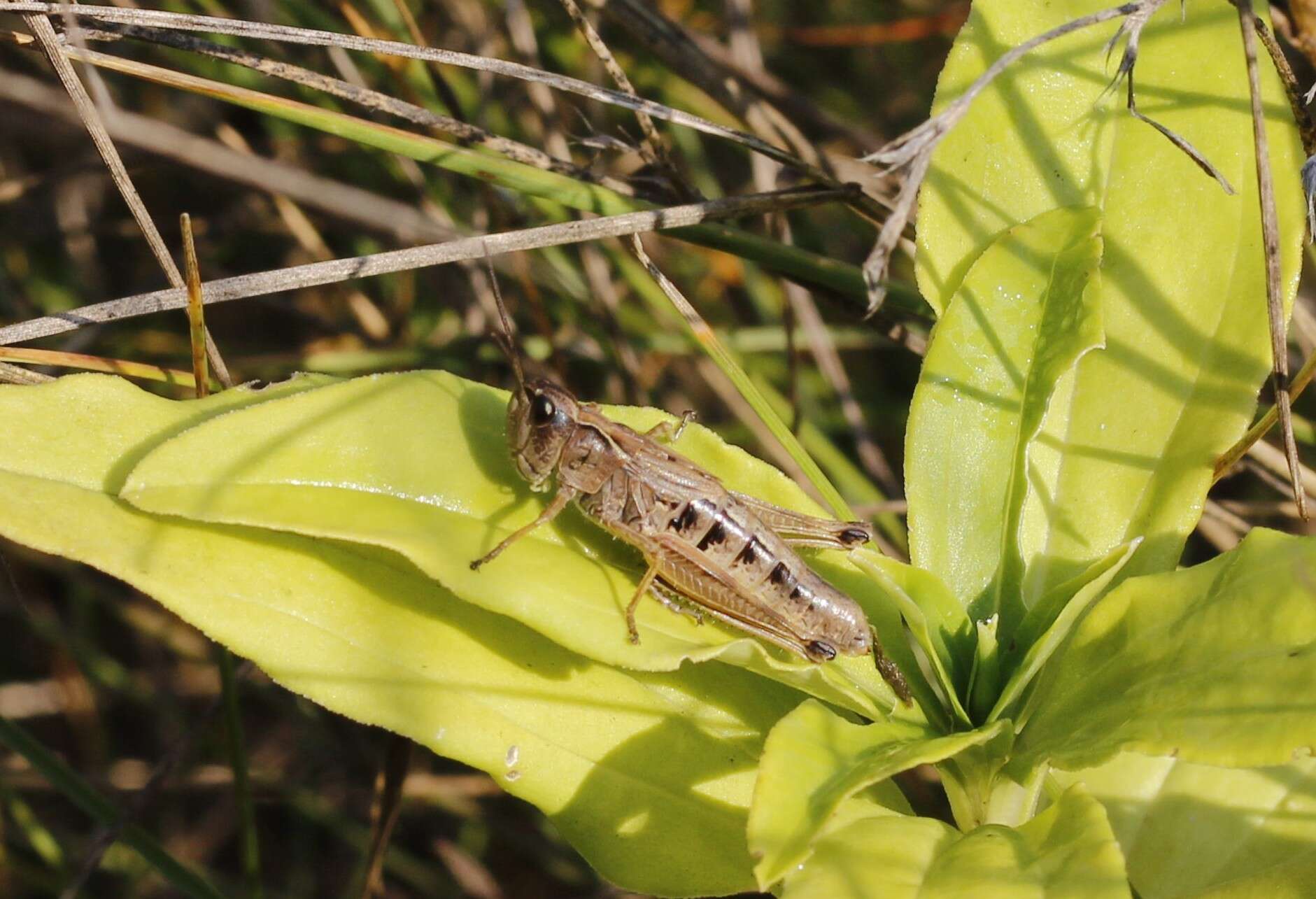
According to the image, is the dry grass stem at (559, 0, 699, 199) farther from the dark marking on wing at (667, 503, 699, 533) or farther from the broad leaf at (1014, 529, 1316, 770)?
the broad leaf at (1014, 529, 1316, 770)

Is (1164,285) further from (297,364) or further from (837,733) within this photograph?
(297,364)

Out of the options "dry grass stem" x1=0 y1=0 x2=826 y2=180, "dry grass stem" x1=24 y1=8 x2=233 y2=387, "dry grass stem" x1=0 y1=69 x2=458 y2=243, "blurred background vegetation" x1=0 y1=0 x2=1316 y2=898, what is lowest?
"blurred background vegetation" x1=0 y1=0 x2=1316 y2=898

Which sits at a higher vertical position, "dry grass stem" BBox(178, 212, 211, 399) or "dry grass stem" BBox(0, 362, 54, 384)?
"dry grass stem" BBox(178, 212, 211, 399)

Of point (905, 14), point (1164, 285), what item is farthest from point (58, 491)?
point (905, 14)

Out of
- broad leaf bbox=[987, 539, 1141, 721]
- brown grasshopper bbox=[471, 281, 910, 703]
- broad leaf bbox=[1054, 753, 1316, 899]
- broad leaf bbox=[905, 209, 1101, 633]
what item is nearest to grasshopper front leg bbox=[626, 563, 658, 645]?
brown grasshopper bbox=[471, 281, 910, 703]

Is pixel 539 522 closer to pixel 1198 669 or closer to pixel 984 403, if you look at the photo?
pixel 984 403

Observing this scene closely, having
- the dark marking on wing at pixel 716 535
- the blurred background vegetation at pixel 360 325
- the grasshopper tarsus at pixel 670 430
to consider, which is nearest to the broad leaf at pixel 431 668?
the dark marking on wing at pixel 716 535

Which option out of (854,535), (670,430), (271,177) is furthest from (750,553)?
(271,177)
